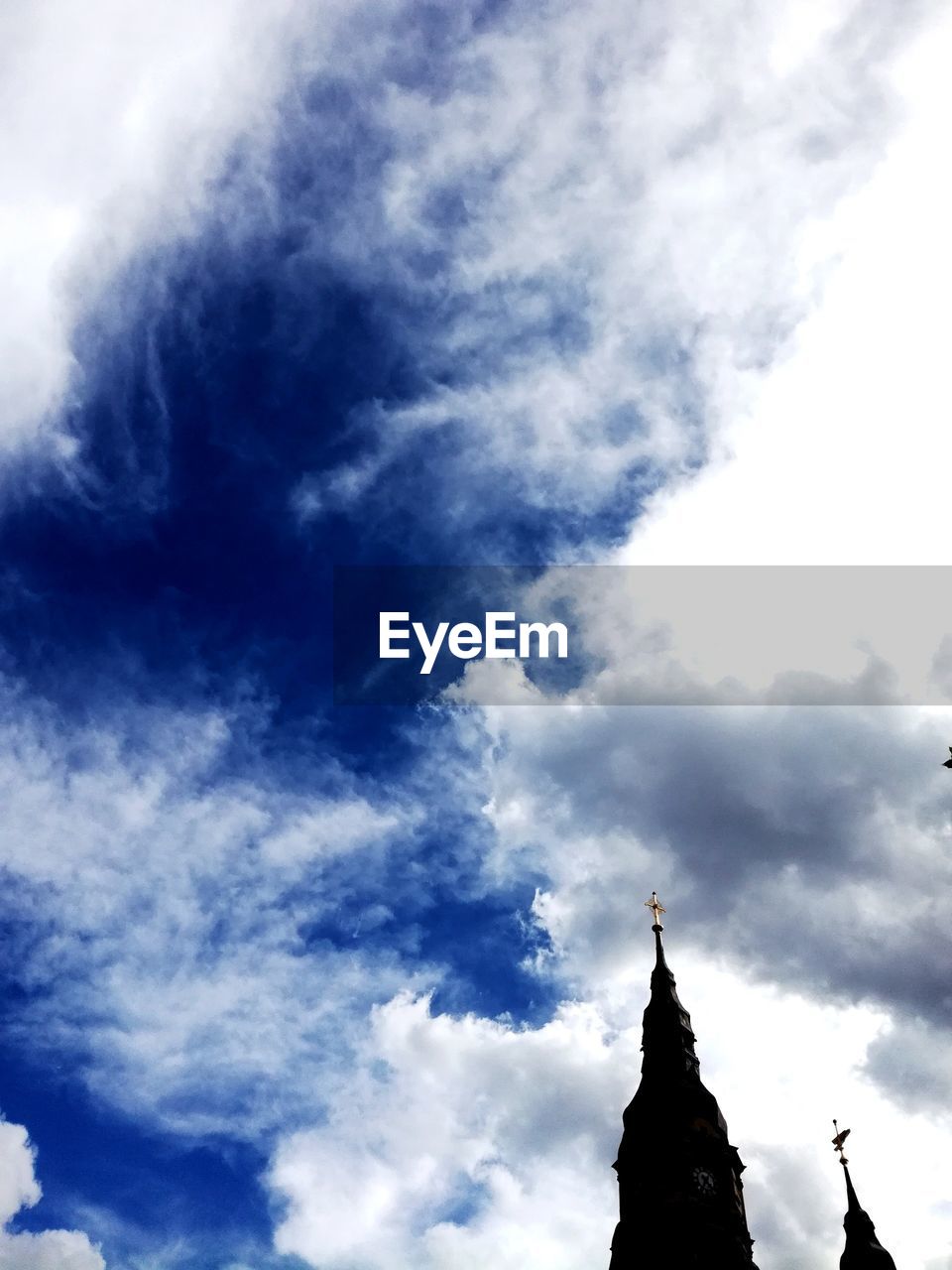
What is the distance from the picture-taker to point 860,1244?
67.1 meters

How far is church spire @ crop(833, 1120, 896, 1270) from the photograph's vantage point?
6569 centimetres

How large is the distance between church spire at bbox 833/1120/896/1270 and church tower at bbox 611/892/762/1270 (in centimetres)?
89

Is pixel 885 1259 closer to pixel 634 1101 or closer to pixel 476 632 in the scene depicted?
pixel 634 1101

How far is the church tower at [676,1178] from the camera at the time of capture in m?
56.2

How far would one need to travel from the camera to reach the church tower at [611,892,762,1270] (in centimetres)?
5622

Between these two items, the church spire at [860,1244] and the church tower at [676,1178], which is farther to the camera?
the church spire at [860,1244]

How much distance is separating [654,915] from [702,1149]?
2069 centimetres

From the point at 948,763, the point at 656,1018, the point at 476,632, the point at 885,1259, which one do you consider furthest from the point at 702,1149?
the point at 476,632

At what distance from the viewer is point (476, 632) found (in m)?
38.8

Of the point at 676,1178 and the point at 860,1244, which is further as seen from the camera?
the point at 860,1244

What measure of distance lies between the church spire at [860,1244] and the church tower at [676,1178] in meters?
0.89

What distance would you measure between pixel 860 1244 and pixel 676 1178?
57.1 ft

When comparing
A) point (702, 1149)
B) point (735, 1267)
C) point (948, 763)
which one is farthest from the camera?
point (702, 1149)

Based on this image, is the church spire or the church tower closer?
the church tower
